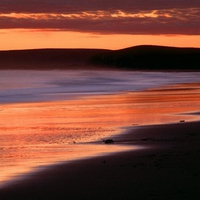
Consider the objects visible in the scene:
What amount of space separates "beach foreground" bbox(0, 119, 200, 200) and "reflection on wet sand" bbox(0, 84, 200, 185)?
58 centimetres

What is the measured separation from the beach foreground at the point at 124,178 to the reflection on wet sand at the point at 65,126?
58 cm

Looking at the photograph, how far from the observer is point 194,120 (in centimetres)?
1791

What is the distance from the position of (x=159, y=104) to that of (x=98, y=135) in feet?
31.4

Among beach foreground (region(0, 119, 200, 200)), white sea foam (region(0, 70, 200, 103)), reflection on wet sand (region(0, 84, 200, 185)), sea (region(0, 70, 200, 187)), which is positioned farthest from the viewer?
white sea foam (region(0, 70, 200, 103))

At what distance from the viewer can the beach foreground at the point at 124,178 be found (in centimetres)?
842

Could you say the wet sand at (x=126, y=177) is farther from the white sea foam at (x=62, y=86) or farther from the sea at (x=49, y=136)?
the white sea foam at (x=62, y=86)

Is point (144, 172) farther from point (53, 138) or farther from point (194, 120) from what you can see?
point (194, 120)

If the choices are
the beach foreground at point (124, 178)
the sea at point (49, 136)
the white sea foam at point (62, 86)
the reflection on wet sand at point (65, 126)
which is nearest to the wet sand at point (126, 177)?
the beach foreground at point (124, 178)

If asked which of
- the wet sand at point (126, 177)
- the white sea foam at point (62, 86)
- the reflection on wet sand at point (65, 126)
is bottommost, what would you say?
the white sea foam at point (62, 86)

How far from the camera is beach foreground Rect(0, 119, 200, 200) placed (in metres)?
8.42

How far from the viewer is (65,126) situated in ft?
54.1

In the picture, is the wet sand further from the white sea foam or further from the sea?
the white sea foam

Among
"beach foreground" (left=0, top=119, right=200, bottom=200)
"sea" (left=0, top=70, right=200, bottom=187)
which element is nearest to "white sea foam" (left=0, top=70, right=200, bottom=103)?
"sea" (left=0, top=70, right=200, bottom=187)


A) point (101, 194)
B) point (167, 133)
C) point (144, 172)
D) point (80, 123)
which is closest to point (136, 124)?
point (80, 123)
